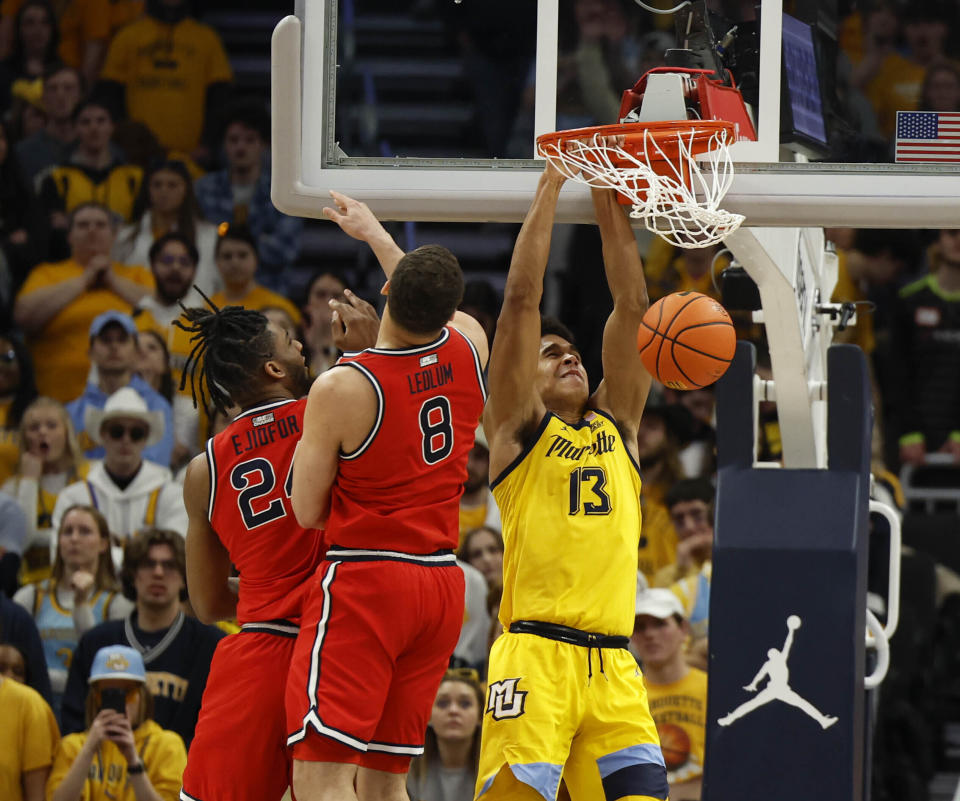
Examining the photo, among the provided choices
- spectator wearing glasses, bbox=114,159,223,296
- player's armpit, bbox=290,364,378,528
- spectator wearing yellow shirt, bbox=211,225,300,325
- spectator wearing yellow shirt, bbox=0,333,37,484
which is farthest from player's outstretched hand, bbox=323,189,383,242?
spectator wearing glasses, bbox=114,159,223,296

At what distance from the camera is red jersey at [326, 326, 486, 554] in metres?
5.13

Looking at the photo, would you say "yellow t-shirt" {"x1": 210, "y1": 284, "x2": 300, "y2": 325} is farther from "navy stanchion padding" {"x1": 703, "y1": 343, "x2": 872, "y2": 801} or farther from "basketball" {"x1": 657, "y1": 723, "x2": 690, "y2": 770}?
"navy stanchion padding" {"x1": 703, "y1": 343, "x2": 872, "y2": 801}

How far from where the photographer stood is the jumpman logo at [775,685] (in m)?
6.46

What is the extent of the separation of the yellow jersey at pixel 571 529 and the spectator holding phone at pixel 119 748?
8.04ft

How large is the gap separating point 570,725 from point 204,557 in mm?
1362

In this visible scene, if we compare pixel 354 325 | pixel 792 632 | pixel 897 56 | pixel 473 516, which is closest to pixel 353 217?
pixel 354 325

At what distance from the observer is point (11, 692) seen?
25.3ft

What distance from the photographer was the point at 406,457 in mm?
5156

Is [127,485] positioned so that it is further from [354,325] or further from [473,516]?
[354,325]

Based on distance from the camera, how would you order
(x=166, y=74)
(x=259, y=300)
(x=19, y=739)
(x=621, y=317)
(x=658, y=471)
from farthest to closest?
(x=166, y=74)
(x=259, y=300)
(x=658, y=471)
(x=19, y=739)
(x=621, y=317)

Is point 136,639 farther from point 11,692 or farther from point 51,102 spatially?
point 51,102

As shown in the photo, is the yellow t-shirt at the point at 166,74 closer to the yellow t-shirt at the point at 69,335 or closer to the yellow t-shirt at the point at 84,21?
the yellow t-shirt at the point at 84,21

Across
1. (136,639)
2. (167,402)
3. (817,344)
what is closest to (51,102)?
(167,402)

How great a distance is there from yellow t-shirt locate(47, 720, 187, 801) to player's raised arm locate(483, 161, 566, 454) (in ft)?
8.81
